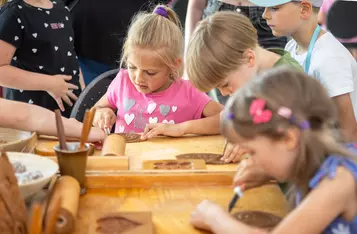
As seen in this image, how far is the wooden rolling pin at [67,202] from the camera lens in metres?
1.05

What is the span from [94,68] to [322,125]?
77.5 inches

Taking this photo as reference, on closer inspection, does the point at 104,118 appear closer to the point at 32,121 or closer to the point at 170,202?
the point at 32,121

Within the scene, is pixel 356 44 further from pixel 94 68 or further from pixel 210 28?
pixel 94 68

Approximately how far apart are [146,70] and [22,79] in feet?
1.99

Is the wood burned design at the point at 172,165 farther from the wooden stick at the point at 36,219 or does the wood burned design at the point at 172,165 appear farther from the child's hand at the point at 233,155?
the wooden stick at the point at 36,219

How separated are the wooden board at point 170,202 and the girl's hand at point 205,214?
0.02m

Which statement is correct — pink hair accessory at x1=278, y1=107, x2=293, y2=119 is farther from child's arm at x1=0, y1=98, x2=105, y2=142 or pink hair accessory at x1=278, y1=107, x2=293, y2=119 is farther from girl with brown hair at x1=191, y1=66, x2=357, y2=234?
child's arm at x1=0, y1=98, x2=105, y2=142

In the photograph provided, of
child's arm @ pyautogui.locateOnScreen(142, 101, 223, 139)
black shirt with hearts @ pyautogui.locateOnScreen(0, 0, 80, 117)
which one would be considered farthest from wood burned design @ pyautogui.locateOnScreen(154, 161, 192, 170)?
black shirt with hearts @ pyautogui.locateOnScreen(0, 0, 80, 117)

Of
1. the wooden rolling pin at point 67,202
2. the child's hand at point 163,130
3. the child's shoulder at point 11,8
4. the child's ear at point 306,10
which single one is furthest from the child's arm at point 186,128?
the child's shoulder at point 11,8

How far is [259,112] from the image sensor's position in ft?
3.26

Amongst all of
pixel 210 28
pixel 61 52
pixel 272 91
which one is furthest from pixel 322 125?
pixel 61 52

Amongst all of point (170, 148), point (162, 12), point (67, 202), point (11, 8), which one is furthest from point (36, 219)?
point (11, 8)

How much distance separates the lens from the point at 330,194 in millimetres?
965

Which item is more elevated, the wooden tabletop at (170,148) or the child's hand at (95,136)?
the child's hand at (95,136)
